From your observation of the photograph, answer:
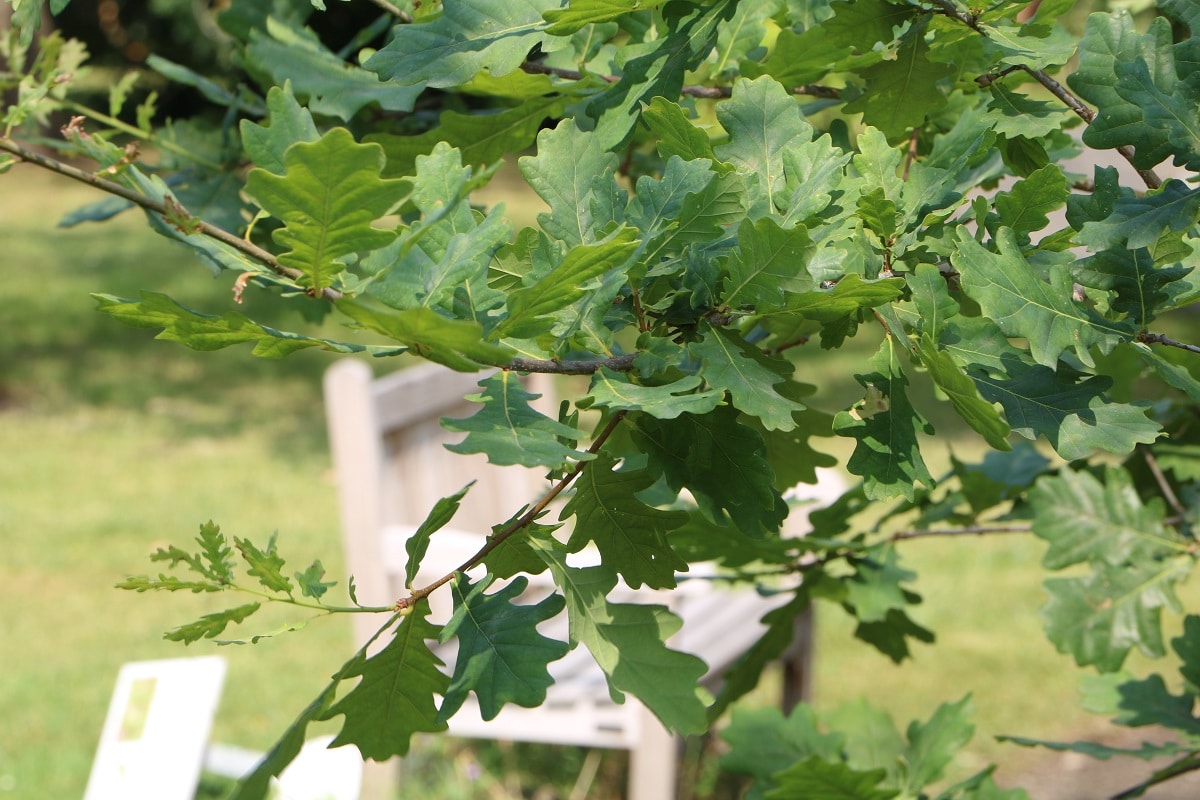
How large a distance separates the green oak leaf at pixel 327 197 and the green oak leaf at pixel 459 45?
26 centimetres

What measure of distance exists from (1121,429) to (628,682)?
0.36 m

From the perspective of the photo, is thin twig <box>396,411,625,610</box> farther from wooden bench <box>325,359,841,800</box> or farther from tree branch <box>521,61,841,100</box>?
wooden bench <box>325,359,841,800</box>

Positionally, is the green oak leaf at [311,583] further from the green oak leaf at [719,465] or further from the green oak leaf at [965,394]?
the green oak leaf at [965,394]

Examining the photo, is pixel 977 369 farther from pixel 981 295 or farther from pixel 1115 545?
pixel 1115 545

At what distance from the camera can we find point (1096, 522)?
4.78ft

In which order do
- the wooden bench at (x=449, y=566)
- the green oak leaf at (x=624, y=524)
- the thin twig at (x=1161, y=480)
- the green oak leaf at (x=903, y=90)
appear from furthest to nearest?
1. the wooden bench at (x=449, y=566)
2. the thin twig at (x=1161, y=480)
3. the green oak leaf at (x=903, y=90)
4. the green oak leaf at (x=624, y=524)

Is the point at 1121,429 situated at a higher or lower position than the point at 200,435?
higher

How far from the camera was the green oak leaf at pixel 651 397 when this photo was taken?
683 mm

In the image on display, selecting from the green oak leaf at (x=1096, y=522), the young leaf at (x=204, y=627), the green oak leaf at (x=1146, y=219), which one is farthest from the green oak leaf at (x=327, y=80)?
the green oak leaf at (x=1096, y=522)

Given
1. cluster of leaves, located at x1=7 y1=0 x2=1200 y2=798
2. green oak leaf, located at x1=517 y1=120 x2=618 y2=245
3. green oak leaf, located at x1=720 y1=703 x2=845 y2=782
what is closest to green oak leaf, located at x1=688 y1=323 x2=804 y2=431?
cluster of leaves, located at x1=7 y1=0 x2=1200 y2=798

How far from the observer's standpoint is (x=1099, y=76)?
891mm

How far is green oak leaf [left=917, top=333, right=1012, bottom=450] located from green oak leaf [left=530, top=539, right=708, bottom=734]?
0.24 meters

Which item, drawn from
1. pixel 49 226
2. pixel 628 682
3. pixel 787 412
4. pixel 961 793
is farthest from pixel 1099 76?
pixel 49 226

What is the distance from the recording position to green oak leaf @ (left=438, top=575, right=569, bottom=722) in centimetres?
82
